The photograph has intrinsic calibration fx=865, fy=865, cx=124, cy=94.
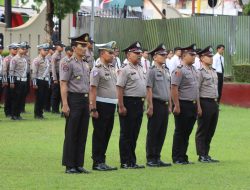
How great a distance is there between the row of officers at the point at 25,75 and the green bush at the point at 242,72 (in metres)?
7.05

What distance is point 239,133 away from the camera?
64.8 feet

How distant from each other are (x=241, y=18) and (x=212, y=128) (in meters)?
15.3

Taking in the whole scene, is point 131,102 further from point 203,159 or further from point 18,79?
point 18,79

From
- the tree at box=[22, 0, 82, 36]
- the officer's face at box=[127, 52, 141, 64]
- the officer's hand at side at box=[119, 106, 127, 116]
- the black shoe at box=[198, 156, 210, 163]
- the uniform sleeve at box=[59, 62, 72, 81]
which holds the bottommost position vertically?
the black shoe at box=[198, 156, 210, 163]

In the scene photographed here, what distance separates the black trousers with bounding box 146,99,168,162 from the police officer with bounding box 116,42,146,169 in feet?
1.38

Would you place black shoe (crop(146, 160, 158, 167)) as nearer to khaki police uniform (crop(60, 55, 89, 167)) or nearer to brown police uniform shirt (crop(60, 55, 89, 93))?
khaki police uniform (crop(60, 55, 89, 167))

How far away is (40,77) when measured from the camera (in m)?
23.6

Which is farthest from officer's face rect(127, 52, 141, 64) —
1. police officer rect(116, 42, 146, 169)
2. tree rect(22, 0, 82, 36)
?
tree rect(22, 0, 82, 36)

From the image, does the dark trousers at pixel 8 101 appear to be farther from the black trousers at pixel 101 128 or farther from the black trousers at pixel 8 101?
the black trousers at pixel 101 128

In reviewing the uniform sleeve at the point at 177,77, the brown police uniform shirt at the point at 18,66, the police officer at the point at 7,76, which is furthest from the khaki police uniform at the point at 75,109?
the police officer at the point at 7,76

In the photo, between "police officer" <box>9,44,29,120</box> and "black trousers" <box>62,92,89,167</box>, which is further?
"police officer" <box>9,44,29,120</box>

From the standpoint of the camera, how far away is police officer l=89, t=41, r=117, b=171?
13.4m

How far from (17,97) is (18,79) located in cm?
47

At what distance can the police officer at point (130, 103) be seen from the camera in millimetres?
13766
